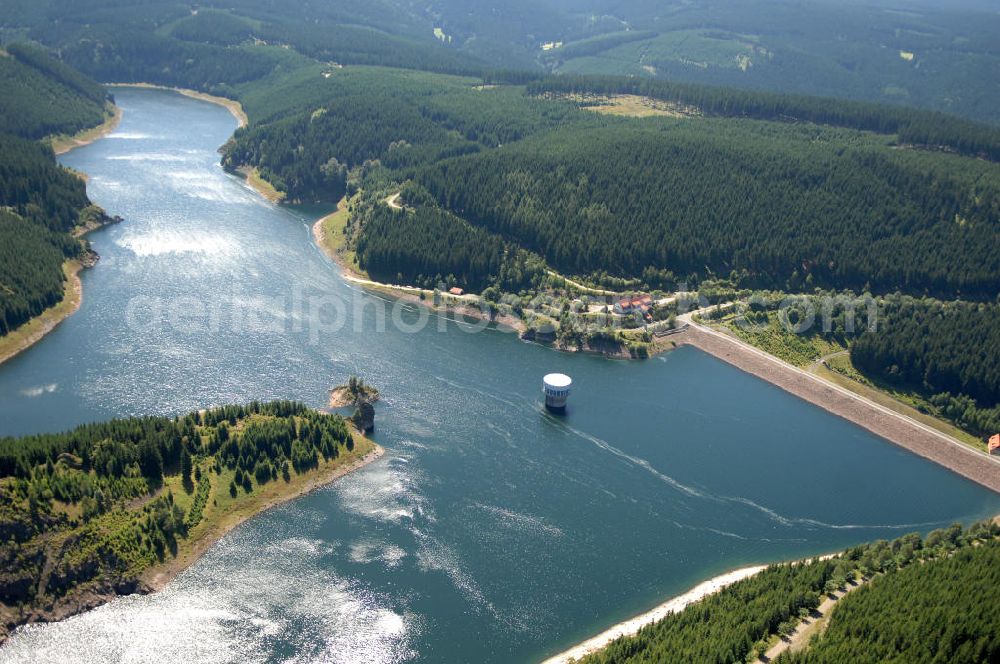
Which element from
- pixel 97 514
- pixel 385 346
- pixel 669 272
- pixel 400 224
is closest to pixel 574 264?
pixel 669 272

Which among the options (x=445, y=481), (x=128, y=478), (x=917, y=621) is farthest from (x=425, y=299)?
(x=917, y=621)

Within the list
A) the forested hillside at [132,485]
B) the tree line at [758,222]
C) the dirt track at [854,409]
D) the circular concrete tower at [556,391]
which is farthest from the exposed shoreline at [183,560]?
the tree line at [758,222]

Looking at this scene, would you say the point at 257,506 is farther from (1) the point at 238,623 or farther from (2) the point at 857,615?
(2) the point at 857,615

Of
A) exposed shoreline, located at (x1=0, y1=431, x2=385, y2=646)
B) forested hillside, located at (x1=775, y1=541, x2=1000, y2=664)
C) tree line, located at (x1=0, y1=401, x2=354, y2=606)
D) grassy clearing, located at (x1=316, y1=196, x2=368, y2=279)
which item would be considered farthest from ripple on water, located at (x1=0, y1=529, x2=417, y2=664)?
grassy clearing, located at (x1=316, y1=196, x2=368, y2=279)

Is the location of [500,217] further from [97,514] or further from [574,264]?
[97,514]

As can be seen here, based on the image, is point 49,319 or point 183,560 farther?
point 49,319

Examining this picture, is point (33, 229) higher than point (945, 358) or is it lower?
higher

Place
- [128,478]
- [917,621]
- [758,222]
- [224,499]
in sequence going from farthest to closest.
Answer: [758,222]
[224,499]
[128,478]
[917,621]

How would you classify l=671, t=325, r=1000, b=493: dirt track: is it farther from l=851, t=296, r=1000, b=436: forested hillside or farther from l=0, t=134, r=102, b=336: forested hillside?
l=0, t=134, r=102, b=336: forested hillside
